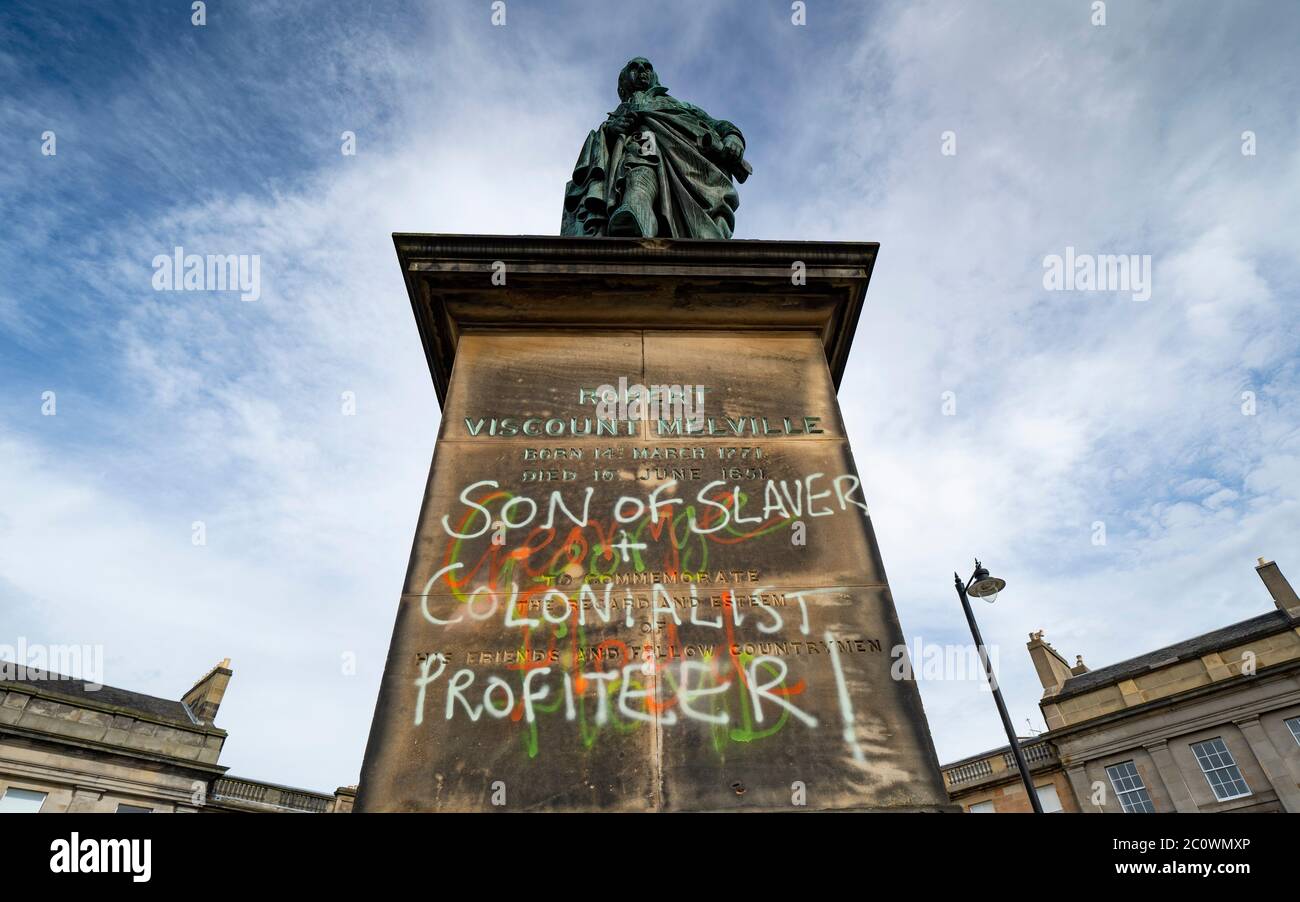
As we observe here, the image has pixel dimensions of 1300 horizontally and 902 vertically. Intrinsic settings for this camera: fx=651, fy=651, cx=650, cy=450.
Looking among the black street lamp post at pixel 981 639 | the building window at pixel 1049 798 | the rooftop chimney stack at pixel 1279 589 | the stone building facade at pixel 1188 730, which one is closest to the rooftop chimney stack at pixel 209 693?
the black street lamp post at pixel 981 639

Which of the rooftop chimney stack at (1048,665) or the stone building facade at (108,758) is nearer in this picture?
the stone building facade at (108,758)

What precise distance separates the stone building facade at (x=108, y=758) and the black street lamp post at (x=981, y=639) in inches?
955

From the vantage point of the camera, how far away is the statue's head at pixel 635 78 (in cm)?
930

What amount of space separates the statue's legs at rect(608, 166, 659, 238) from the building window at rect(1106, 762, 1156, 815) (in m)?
30.0

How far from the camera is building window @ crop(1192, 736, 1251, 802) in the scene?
2312 centimetres

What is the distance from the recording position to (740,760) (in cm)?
331

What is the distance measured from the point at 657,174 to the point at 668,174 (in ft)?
0.72

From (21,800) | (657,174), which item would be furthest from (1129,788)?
(21,800)

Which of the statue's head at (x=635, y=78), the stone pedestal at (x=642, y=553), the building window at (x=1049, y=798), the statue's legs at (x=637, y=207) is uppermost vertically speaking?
the statue's head at (x=635, y=78)

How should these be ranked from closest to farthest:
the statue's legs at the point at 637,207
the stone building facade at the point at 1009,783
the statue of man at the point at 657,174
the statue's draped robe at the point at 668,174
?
the statue's legs at the point at 637,207 → the statue of man at the point at 657,174 → the statue's draped robe at the point at 668,174 → the stone building facade at the point at 1009,783

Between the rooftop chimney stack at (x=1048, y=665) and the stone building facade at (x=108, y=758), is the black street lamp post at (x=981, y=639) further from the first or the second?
the stone building facade at (x=108, y=758)
